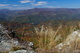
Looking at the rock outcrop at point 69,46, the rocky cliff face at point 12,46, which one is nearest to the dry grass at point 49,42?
the rock outcrop at point 69,46

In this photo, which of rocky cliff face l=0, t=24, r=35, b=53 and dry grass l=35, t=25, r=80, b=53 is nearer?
dry grass l=35, t=25, r=80, b=53

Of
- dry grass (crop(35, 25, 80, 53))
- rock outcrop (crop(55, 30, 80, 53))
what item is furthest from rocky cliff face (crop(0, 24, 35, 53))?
rock outcrop (crop(55, 30, 80, 53))

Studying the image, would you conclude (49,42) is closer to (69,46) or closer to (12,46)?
(69,46)

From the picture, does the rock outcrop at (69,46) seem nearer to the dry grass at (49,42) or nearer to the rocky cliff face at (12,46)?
the dry grass at (49,42)

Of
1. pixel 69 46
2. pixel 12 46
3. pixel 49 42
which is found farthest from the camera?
pixel 49 42

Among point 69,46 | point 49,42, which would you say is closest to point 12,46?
point 49,42

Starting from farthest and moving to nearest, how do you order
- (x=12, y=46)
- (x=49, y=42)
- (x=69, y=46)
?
(x=49, y=42) → (x=69, y=46) → (x=12, y=46)

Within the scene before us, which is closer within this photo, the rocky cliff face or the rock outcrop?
the rock outcrop

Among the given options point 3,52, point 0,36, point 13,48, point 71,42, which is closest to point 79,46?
point 71,42

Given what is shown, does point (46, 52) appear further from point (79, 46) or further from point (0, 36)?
point (0, 36)

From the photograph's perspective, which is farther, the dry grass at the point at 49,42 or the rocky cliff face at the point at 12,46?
the rocky cliff face at the point at 12,46

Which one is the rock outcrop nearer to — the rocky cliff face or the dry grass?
the dry grass
